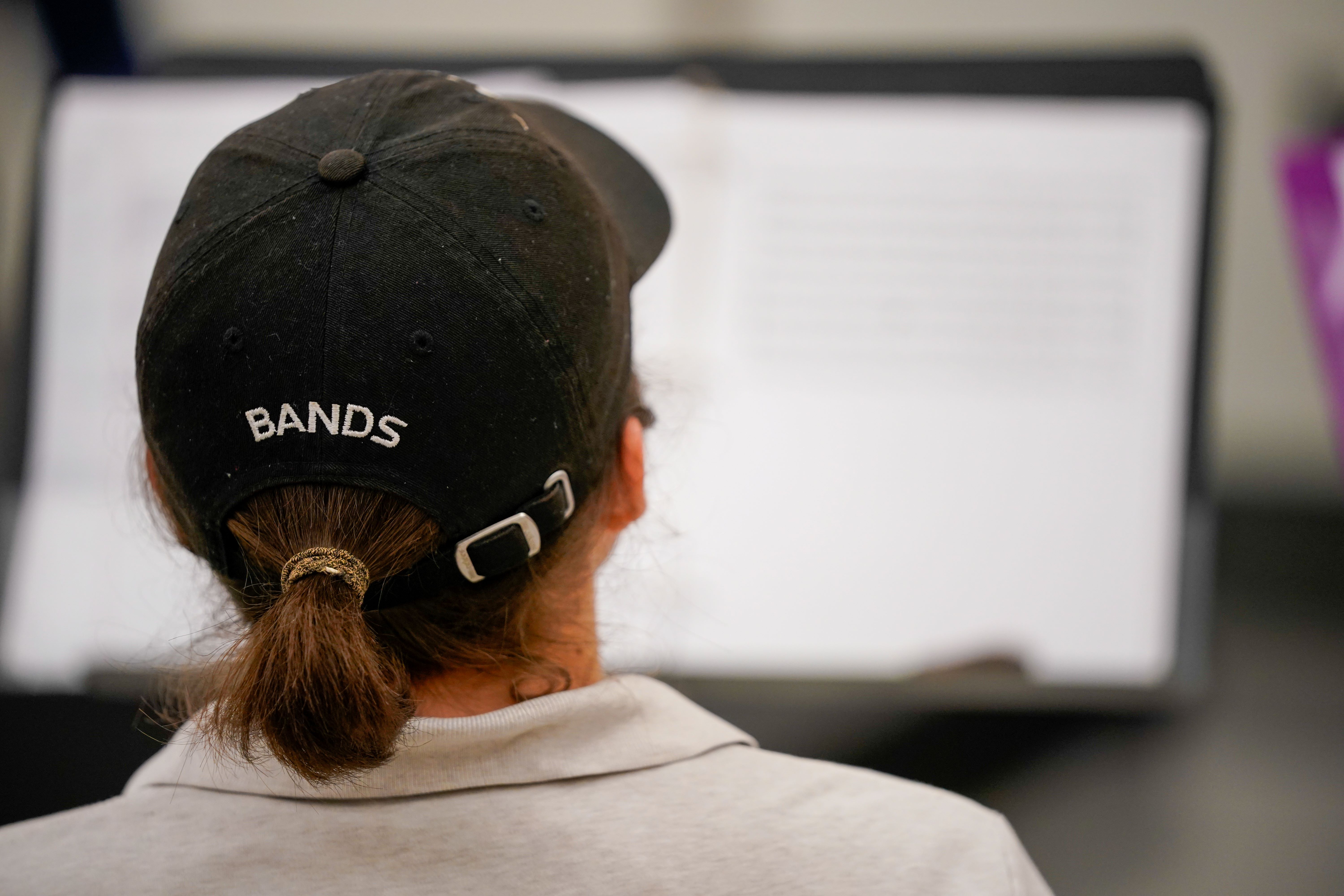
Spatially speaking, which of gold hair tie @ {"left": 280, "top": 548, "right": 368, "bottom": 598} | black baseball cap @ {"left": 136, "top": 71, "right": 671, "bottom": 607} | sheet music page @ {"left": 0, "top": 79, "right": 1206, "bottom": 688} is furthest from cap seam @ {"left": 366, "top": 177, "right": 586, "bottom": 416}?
sheet music page @ {"left": 0, "top": 79, "right": 1206, "bottom": 688}

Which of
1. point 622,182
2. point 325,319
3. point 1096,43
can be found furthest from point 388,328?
point 1096,43

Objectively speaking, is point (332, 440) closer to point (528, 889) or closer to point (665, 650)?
point (528, 889)

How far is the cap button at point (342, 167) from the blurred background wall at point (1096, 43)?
0.78 metres

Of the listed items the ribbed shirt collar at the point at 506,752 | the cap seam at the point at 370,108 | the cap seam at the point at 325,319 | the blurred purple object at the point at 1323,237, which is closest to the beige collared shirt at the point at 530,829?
the ribbed shirt collar at the point at 506,752

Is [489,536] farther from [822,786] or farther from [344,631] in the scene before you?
[822,786]

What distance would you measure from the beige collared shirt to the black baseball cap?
0.08 meters

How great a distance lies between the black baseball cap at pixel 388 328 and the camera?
412 mm

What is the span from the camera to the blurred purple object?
3.42 feet

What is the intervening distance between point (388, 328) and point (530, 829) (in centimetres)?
22

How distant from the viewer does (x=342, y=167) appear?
1.37ft

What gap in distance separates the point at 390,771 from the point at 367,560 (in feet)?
0.32

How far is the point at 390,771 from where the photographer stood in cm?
45

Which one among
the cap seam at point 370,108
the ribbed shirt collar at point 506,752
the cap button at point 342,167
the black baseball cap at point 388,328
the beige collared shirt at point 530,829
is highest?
the cap seam at point 370,108

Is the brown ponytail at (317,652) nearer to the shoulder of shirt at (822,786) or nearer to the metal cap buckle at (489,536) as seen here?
the metal cap buckle at (489,536)
